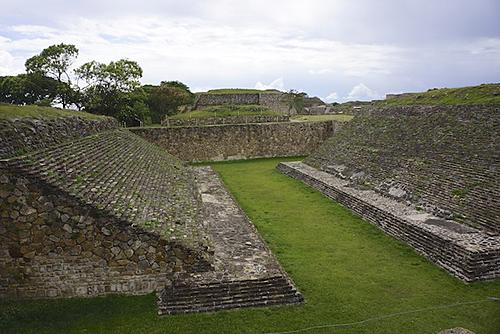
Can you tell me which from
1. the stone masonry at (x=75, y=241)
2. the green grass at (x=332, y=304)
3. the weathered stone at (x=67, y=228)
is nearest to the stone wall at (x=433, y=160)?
the green grass at (x=332, y=304)

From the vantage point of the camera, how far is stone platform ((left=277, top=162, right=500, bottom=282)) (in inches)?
269

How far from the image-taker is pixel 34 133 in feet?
25.0

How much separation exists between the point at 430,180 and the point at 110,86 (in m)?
19.9

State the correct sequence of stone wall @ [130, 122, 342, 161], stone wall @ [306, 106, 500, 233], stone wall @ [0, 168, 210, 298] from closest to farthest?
1. stone wall @ [0, 168, 210, 298]
2. stone wall @ [306, 106, 500, 233]
3. stone wall @ [130, 122, 342, 161]

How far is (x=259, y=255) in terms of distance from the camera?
7.45 m

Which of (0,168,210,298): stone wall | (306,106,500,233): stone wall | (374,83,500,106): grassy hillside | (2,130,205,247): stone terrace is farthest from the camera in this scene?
(374,83,500,106): grassy hillside

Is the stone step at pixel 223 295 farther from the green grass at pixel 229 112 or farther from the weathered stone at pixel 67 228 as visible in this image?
the green grass at pixel 229 112

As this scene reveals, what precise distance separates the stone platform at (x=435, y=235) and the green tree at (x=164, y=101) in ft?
63.3

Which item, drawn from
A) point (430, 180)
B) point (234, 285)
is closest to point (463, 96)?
point (430, 180)

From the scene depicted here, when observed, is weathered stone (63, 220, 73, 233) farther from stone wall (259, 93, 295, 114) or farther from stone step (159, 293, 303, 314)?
stone wall (259, 93, 295, 114)

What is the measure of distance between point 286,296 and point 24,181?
13.5ft

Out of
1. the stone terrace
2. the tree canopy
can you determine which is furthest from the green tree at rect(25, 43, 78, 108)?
the stone terrace

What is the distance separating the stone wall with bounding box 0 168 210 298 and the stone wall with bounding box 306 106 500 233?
6058 mm

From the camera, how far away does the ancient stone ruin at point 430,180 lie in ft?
24.4
